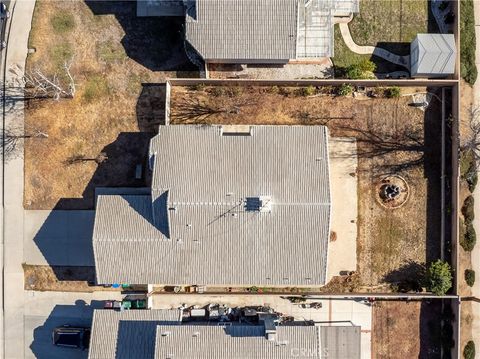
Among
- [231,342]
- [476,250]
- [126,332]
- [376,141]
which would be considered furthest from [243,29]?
[476,250]

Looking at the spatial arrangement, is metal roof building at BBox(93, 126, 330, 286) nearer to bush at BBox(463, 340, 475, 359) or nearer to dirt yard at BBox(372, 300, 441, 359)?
dirt yard at BBox(372, 300, 441, 359)

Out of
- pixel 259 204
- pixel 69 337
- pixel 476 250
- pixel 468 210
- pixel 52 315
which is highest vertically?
pixel 468 210

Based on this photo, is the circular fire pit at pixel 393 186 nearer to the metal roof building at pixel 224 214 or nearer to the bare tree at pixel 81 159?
the metal roof building at pixel 224 214

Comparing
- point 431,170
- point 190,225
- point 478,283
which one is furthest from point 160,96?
point 478,283

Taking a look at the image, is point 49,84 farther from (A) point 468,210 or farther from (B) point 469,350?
(B) point 469,350

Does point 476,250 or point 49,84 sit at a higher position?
point 49,84

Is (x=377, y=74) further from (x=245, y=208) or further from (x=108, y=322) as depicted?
(x=108, y=322)

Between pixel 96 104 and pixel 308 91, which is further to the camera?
pixel 96 104
